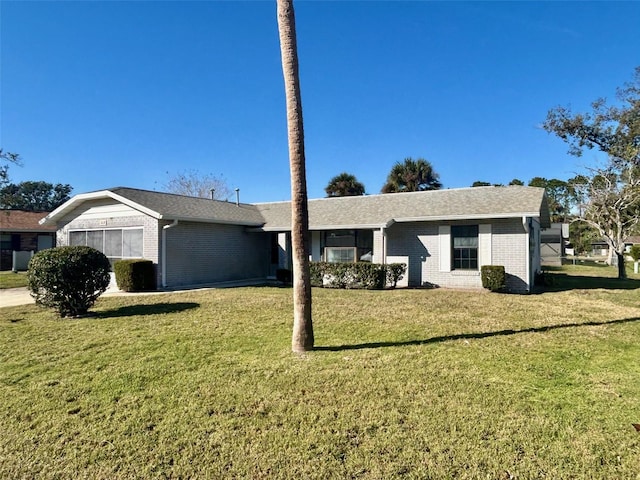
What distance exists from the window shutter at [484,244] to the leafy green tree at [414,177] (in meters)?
19.3

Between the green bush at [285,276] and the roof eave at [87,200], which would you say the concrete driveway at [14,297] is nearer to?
the roof eave at [87,200]

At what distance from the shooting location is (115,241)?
1529 cm

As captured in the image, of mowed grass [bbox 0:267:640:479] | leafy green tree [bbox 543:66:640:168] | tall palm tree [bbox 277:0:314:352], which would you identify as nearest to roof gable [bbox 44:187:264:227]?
mowed grass [bbox 0:267:640:479]

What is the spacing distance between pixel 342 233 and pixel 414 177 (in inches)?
735

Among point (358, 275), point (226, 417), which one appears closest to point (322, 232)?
point (358, 275)

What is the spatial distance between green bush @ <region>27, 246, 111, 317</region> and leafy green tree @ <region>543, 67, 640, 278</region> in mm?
25755

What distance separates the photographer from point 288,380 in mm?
4672

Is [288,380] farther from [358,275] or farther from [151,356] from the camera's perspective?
[358,275]

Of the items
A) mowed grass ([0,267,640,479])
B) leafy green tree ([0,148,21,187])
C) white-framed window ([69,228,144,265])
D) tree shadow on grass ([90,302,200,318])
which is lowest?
mowed grass ([0,267,640,479])

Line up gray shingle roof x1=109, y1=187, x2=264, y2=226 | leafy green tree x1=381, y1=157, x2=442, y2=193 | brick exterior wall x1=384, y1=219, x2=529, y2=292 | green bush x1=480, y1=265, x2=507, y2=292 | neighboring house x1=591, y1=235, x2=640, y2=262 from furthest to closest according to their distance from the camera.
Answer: neighboring house x1=591, y1=235, x2=640, y2=262, leafy green tree x1=381, y1=157, x2=442, y2=193, gray shingle roof x1=109, y1=187, x2=264, y2=226, brick exterior wall x1=384, y1=219, x2=529, y2=292, green bush x1=480, y1=265, x2=507, y2=292

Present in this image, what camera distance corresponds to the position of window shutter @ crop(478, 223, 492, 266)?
13.6m

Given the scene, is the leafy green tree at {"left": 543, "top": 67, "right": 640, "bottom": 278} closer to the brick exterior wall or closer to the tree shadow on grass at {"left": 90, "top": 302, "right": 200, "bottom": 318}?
the brick exterior wall

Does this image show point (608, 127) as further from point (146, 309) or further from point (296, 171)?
point (146, 309)

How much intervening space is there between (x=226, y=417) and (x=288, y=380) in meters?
1.11
